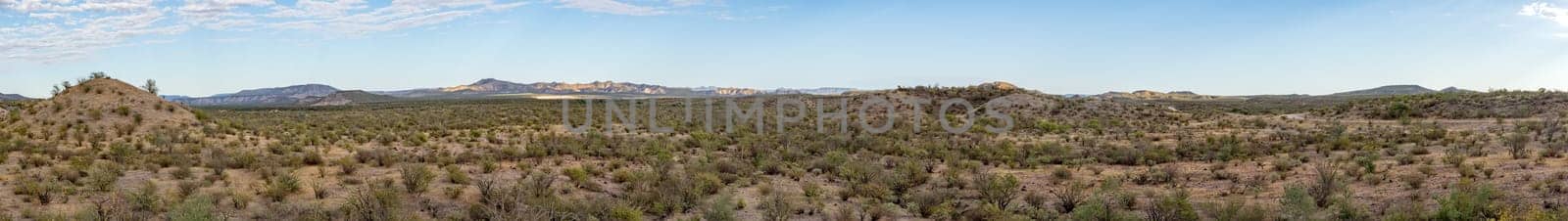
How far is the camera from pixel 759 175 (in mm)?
13602

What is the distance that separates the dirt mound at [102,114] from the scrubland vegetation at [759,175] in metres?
0.13

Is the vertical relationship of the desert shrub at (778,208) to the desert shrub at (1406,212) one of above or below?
below

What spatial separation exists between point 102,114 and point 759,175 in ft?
63.3

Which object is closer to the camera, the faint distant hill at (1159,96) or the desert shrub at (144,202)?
the desert shrub at (144,202)

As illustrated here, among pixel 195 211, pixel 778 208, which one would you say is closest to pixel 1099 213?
pixel 778 208

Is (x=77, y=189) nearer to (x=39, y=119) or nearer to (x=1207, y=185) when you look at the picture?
(x=39, y=119)

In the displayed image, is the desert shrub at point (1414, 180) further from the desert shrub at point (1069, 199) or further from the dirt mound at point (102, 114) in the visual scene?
the dirt mound at point (102, 114)

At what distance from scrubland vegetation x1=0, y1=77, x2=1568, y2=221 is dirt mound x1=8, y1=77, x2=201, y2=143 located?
0.43 ft

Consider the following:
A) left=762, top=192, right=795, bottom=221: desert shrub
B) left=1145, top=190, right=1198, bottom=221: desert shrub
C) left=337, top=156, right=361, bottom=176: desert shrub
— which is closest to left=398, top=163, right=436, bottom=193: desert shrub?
left=337, top=156, right=361, bottom=176: desert shrub

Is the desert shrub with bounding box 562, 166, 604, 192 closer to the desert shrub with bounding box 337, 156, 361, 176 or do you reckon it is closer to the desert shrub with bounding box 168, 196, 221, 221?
the desert shrub with bounding box 337, 156, 361, 176

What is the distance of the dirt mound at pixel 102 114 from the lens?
18.2m

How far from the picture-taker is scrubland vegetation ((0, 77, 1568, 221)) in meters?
9.25

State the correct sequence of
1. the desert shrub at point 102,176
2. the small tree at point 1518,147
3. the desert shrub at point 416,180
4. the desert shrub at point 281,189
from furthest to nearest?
the small tree at point 1518,147 < the desert shrub at point 416,180 < the desert shrub at point 102,176 < the desert shrub at point 281,189

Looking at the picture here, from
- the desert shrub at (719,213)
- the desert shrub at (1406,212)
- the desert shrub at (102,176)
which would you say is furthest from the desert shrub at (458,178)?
the desert shrub at (1406,212)
